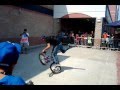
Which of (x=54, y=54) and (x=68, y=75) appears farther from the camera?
(x=54, y=54)

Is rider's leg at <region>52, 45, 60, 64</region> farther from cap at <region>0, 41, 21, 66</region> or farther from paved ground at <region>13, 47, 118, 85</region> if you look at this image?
cap at <region>0, 41, 21, 66</region>

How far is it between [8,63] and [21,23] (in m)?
15.5

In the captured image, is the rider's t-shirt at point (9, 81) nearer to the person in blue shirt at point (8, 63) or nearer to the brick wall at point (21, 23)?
the person in blue shirt at point (8, 63)

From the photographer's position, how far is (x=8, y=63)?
1641 millimetres

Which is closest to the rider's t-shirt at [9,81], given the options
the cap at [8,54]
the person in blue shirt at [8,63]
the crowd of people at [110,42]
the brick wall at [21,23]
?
the person in blue shirt at [8,63]

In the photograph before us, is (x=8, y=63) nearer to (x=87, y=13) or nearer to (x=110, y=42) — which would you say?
(x=110, y=42)

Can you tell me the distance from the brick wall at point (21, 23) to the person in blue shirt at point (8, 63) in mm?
→ 12869

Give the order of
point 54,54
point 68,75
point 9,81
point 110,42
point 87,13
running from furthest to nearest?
1. point 87,13
2. point 110,42
3. point 54,54
4. point 68,75
5. point 9,81

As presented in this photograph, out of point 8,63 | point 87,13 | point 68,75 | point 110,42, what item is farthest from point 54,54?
point 87,13

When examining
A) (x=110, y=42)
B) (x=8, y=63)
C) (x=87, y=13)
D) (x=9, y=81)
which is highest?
(x=87, y=13)

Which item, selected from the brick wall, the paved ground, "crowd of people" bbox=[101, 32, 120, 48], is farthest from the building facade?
the paved ground

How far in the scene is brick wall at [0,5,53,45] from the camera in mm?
14632

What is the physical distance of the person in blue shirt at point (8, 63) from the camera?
1.56m
